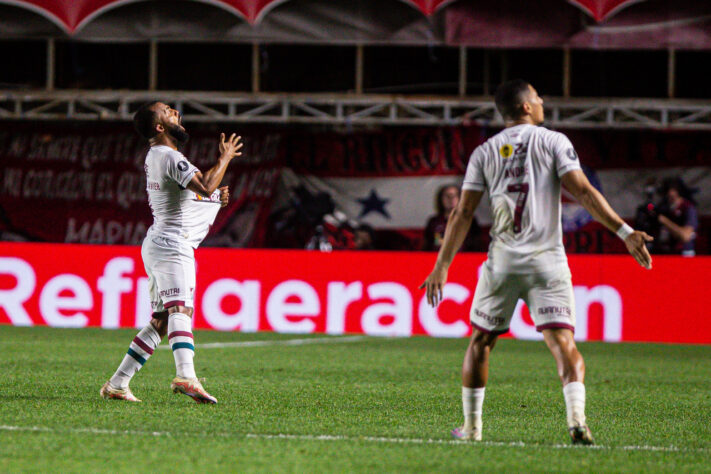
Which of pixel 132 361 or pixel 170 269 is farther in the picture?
pixel 132 361

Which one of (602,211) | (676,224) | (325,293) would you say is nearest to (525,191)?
(602,211)

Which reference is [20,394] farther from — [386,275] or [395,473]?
[386,275]

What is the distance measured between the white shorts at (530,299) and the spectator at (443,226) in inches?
437

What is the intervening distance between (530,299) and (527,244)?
296 millimetres

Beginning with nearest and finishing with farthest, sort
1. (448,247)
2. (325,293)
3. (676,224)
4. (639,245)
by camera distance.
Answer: (639,245)
(448,247)
(325,293)
(676,224)

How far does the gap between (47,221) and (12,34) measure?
3.71m

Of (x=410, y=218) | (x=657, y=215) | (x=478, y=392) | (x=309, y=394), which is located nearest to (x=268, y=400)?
(x=309, y=394)

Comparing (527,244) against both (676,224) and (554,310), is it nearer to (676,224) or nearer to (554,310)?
(554,310)

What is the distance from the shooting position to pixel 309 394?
877cm

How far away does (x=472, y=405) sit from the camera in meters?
6.26

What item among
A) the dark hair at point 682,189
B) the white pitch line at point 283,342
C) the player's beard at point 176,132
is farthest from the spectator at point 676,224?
the player's beard at point 176,132

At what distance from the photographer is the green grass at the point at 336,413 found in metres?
5.69

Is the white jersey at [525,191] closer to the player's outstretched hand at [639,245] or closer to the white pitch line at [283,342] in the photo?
the player's outstretched hand at [639,245]

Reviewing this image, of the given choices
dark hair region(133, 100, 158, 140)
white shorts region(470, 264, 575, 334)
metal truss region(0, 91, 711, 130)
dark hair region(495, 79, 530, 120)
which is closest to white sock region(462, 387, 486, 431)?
white shorts region(470, 264, 575, 334)
